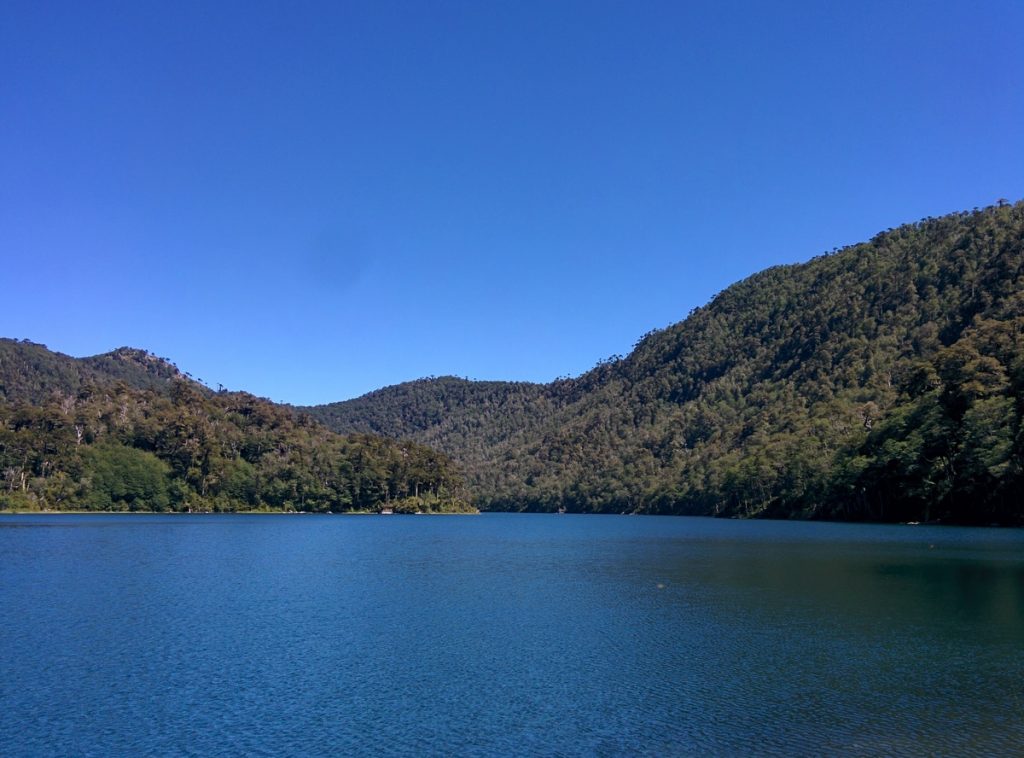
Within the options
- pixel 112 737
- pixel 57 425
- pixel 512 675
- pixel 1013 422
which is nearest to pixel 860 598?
pixel 512 675

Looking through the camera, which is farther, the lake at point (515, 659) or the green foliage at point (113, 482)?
the green foliage at point (113, 482)

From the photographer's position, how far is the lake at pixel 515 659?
78.8ft

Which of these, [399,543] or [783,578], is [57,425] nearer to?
[399,543]

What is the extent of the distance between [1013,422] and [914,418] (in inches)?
868

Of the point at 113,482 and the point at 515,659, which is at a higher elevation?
the point at 113,482

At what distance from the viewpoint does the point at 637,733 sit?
79.4 feet

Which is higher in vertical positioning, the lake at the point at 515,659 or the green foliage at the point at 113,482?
the green foliage at the point at 113,482

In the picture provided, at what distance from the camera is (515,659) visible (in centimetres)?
3419

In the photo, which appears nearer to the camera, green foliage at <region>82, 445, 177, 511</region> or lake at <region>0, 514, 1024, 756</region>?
lake at <region>0, 514, 1024, 756</region>

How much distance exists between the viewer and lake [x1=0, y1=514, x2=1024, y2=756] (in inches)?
945

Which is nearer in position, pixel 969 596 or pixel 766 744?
pixel 766 744

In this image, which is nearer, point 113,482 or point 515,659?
point 515,659

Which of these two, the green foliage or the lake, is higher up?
the green foliage

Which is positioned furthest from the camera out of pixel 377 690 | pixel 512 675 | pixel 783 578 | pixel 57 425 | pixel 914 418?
pixel 57 425
